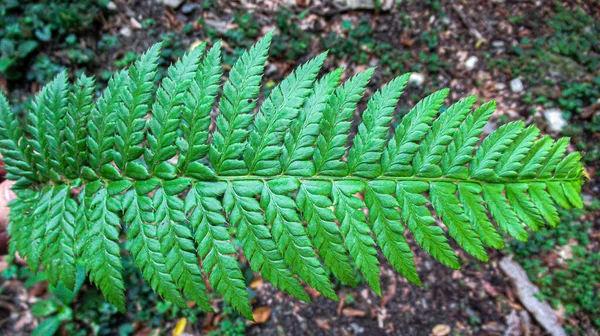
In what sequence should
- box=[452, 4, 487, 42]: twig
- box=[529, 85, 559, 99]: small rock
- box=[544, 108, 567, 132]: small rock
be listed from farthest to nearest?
box=[452, 4, 487, 42]: twig → box=[529, 85, 559, 99]: small rock → box=[544, 108, 567, 132]: small rock

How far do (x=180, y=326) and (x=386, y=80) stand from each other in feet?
10.8

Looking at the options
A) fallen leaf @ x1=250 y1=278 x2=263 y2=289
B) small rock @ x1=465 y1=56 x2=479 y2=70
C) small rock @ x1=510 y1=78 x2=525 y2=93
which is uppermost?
small rock @ x1=465 y1=56 x2=479 y2=70

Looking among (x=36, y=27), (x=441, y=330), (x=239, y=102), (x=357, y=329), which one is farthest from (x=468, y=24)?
(x=36, y=27)

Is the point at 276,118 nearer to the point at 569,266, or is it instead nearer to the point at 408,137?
the point at 408,137

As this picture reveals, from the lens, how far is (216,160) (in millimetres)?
1654

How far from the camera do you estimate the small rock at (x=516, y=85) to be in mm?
4410

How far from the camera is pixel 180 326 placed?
350 cm

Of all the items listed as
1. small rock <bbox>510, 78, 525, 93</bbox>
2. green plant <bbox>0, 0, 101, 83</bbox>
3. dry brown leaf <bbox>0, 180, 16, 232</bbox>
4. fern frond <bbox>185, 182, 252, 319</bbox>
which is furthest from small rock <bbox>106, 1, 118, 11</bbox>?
small rock <bbox>510, 78, 525, 93</bbox>

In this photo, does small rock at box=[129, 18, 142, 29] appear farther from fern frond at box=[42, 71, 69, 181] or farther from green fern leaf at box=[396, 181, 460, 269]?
green fern leaf at box=[396, 181, 460, 269]

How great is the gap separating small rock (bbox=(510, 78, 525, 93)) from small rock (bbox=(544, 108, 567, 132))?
1.26 ft

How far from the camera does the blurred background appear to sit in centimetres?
351

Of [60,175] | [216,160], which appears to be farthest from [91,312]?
[216,160]

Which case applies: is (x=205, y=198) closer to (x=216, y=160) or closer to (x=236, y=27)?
(x=216, y=160)

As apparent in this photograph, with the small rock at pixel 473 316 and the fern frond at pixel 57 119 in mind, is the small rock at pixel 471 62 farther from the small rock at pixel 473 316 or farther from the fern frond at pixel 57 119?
the fern frond at pixel 57 119
